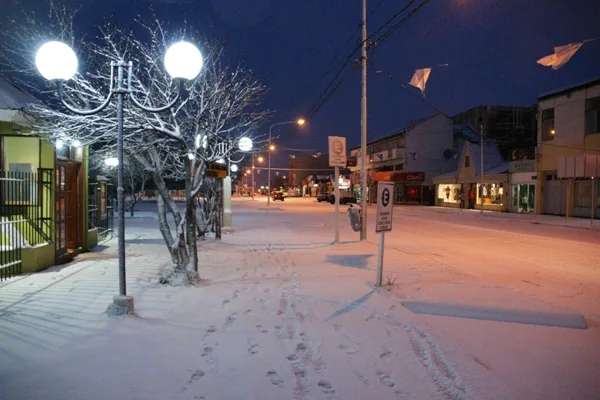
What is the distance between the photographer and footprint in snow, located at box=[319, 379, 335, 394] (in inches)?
153

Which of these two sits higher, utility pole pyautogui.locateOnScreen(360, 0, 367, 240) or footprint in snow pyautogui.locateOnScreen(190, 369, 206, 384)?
utility pole pyautogui.locateOnScreen(360, 0, 367, 240)

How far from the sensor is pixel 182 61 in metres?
5.90

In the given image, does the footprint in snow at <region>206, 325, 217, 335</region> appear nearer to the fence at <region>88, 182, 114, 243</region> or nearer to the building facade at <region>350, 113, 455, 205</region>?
the fence at <region>88, 182, 114, 243</region>

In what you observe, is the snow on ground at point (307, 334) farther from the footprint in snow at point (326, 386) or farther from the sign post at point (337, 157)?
the sign post at point (337, 157)

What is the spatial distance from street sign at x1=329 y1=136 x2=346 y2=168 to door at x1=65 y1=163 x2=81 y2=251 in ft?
24.5

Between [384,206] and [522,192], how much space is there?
3111cm

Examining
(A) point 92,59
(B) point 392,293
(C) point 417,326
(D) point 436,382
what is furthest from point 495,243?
(A) point 92,59

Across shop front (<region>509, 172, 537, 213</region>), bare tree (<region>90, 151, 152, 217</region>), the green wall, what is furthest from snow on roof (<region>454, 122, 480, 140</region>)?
the green wall

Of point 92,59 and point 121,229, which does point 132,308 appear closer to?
point 121,229

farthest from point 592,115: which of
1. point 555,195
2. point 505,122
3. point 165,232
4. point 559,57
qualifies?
point 165,232

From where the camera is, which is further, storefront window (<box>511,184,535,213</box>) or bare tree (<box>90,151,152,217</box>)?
storefront window (<box>511,184,535,213</box>)

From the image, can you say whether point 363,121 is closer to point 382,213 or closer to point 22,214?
point 382,213

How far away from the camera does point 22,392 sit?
3.78 m


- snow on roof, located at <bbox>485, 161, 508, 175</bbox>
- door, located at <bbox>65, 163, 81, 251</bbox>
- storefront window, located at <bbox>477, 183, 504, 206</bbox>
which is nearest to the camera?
door, located at <bbox>65, 163, 81, 251</bbox>
